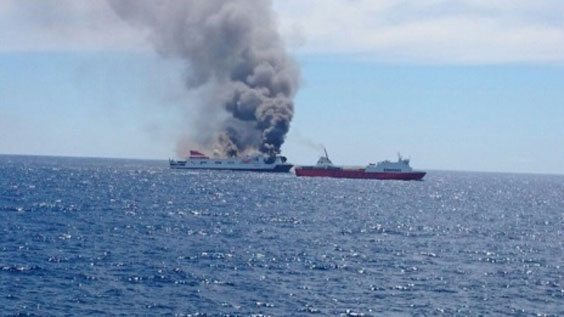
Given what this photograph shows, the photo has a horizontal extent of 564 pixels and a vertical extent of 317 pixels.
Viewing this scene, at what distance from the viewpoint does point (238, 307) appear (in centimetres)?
4747

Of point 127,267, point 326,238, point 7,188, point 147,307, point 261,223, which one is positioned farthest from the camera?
point 7,188

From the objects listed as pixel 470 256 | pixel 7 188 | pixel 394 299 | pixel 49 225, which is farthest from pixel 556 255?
pixel 7 188

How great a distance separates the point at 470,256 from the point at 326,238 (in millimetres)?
16457

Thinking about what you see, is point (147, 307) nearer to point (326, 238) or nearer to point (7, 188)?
point (326, 238)

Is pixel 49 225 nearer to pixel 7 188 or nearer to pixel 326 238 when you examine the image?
pixel 326 238

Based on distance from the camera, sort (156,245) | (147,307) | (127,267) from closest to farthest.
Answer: (147,307)
(127,267)
(156,245)

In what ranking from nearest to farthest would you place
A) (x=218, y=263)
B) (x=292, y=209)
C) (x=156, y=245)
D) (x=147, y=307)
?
(x=147, y=307) < (x=218, y=263) < (x=156, y=245) < (x=292, y=209)

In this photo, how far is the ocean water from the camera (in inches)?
1918

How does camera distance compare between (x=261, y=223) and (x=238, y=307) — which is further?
(x=261, y=223)

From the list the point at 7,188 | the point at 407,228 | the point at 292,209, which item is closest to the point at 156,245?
the point at 407,228

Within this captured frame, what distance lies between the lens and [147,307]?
46719 mm

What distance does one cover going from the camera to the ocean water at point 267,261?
48.7m

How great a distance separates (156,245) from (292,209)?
49074 mm

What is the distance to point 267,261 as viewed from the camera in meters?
65.1
